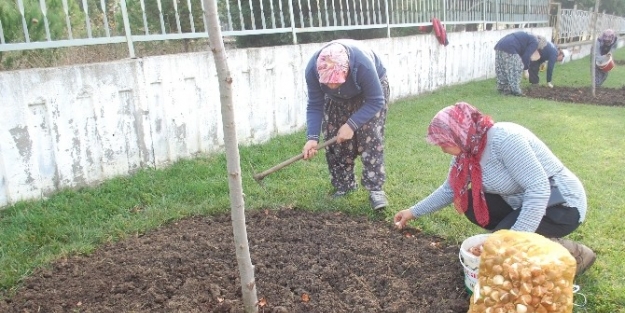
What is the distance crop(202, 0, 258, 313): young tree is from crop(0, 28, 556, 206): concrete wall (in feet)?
8.24

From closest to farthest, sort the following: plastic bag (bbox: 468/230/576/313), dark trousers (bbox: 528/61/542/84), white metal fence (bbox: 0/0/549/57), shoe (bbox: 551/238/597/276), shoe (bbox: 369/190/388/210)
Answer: plastic bag (bbox: 468/230/576/313), shoe (bbox: 551/238/597/276), shoe (bbox: 369/190/388/210), white metal fence (bbox: 0/0/549/57), dark trousers (bbox: 528/61/542/84)

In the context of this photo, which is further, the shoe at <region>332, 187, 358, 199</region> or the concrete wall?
the shoe at <region>332, 187, 358, 199</region>

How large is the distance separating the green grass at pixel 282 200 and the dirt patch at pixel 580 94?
2727 millimetres

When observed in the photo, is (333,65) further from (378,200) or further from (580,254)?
(580,254)

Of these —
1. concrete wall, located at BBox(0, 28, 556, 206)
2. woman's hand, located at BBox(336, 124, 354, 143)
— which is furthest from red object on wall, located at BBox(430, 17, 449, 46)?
woman's hand, located at BBox(336, 124, 354, 143)

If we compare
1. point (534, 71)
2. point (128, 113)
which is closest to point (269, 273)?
point (128, 113)

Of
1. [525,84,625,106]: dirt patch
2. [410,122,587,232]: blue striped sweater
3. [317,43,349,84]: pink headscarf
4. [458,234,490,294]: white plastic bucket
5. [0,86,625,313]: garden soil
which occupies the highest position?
[317,43,349,84]: pink headscarf

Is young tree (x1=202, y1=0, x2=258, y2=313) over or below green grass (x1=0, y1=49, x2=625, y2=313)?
over

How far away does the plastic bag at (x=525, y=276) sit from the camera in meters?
2.02

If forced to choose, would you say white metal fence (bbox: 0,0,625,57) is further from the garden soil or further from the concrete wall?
the garden soil

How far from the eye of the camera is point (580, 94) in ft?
32.6

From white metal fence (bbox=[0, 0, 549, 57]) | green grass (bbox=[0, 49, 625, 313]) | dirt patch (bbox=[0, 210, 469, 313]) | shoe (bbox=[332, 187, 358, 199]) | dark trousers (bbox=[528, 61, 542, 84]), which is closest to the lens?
dirt patch (bbox=[0, 210, 469, 313])

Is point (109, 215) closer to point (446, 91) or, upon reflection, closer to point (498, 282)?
point (498, 282)

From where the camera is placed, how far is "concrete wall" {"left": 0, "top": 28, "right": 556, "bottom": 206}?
4.04m
